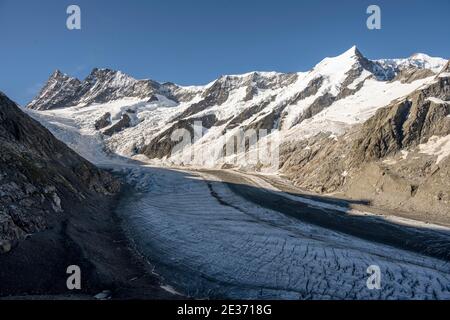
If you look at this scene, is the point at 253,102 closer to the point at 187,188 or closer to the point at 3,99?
the point at 187,188

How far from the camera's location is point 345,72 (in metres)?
143

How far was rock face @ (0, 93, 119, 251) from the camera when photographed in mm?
26547

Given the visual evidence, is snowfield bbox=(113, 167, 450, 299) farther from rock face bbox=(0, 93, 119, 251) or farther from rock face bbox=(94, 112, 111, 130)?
rock face bbox=(94, 112, 111, 130)

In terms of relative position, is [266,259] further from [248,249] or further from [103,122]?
[103,122]

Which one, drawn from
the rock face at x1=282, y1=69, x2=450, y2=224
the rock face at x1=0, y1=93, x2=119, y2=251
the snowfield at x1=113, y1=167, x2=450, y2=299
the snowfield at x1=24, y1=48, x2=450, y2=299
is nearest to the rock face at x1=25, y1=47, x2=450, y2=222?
the rock face at x1=282, y1=69, x2=450, y2=224

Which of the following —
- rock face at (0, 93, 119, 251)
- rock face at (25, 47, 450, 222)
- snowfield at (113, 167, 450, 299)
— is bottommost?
snowfield at (113, 167, 450, 299)

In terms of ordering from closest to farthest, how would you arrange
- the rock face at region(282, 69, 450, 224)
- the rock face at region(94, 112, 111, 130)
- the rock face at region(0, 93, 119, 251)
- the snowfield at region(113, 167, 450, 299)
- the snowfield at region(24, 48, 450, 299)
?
the snowfield at region(113, 167, 450, 299)
the snowfield at region(24, 48, 450, 299)
the rock face at region(0, 93, 119, 251)
the rock face at region(282, 69, 450, 224)
the rock face at region(94, 112, 111, 130)

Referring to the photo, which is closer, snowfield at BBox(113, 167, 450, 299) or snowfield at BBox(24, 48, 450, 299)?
snowfield at BBox(113, 167, 450, 299)

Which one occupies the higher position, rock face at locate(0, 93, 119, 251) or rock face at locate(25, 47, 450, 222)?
rock face at locate(25, 47, 450, 222)

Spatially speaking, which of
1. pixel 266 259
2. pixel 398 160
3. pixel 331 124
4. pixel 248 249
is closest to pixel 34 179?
pixel 248 249

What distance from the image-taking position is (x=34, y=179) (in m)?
31.6

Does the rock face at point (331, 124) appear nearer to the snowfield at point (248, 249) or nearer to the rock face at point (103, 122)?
the rock face at point (103, 122)

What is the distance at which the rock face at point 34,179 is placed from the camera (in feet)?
87.1

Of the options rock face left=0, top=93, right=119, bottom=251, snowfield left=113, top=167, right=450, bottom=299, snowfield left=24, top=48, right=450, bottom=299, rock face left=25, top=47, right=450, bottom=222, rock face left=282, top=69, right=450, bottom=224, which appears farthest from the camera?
rock face left=25, top=47, right=450, bottom=222
